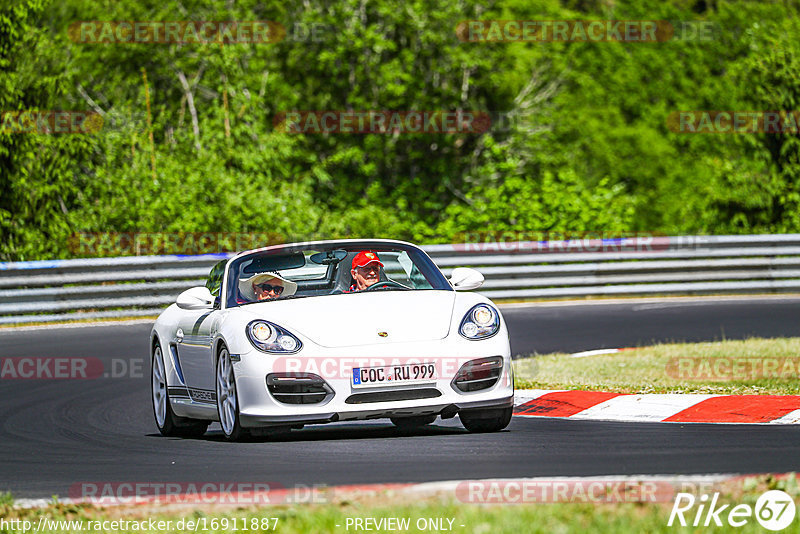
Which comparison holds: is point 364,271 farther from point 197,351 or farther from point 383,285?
point 197,351

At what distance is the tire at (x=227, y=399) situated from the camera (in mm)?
8125

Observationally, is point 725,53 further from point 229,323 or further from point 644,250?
point 229,323

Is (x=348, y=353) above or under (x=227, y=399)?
above

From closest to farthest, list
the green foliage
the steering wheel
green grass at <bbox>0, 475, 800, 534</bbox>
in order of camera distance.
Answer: green grass at <bbox>0, 475, 800, 534</bbox>, the steering wheel, the green foliage

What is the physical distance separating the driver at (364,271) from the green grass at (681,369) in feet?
7.74

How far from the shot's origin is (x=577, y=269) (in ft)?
70.1

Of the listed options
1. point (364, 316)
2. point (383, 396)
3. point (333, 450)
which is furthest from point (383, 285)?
point (333, 450)

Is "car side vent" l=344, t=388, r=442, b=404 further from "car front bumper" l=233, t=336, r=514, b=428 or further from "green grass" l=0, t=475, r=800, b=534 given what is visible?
"green grass" l=0, t=475, r=800, b=534

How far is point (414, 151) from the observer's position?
117 feet

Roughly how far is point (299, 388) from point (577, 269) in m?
Result: 13.9

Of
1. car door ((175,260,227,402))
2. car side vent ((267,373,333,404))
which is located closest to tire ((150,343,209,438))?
car door ((175,260,227,402))

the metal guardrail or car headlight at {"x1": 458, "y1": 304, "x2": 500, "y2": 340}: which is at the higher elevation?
car headlight at {"x1": 458, "y1": 304, "x2": 500, "y2": 340}

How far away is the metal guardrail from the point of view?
19.4m

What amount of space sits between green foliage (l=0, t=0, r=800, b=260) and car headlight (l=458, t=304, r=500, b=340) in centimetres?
1483
